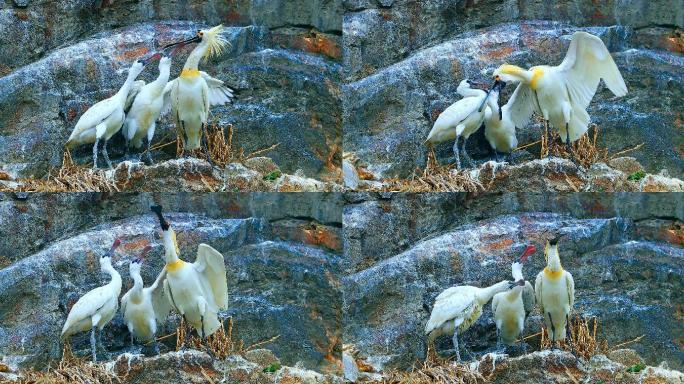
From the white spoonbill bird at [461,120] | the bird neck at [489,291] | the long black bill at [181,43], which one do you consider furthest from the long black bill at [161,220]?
the bird neck at [489,291]

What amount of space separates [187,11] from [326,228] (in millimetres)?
1753

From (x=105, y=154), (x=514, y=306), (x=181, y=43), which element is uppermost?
(x=181, y=43)

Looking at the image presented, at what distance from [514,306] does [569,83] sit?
147 cm

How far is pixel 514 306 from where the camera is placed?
28.3ft

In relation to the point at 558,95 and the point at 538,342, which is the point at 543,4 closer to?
the point at 558,95

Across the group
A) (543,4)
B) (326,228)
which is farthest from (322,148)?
(543,4)

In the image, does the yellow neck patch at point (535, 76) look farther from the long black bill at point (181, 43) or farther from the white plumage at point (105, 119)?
the white plumage at point (105, 119)

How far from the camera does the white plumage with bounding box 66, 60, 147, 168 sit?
28.6ft

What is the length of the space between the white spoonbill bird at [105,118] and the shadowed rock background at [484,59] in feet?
4.63

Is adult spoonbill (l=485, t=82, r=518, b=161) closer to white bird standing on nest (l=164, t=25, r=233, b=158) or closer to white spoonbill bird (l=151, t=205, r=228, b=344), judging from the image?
white bird standing on nest (l=164, t=25, r=233, b=158)

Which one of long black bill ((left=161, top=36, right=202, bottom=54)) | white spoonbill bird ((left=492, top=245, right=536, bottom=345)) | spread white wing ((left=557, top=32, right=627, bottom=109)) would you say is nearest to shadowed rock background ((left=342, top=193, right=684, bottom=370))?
white spoonbill bird ((left=492, top=245, right=536, bottom=345))

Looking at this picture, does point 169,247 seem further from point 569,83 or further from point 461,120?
point 569,83

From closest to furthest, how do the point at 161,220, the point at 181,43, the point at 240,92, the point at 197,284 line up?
the point at 161,220, the point at 197,284, the point at 181,43, the point at 240,92

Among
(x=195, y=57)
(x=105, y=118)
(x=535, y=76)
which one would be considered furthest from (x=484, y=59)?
(x=105, y=118)
